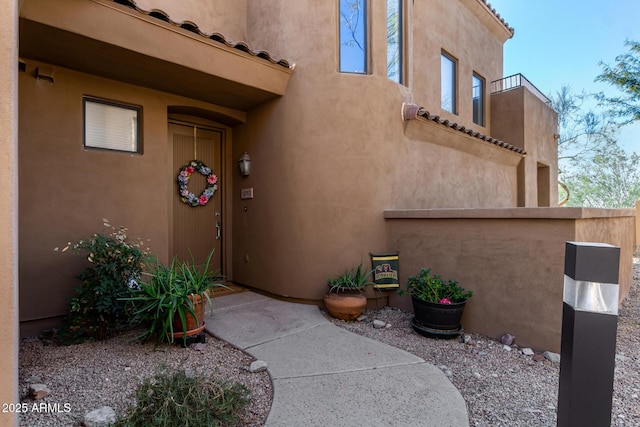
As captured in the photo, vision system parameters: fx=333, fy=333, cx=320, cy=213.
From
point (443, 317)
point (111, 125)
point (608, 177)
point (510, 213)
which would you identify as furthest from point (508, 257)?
point (608, 177)

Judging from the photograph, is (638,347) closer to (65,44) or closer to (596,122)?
(65,44)

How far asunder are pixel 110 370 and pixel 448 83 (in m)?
8.64

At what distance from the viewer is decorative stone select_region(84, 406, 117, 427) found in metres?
2.09

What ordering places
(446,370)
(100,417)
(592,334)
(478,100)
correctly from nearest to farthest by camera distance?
(592,334)
(100,417)
(446,370)
(478,100)

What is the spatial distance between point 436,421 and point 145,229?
4.06 metres

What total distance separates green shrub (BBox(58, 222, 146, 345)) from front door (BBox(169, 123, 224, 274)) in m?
1.67

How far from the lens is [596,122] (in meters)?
19.0

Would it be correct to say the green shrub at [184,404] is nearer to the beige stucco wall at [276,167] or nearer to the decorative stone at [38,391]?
the decorative stone at [38,391]

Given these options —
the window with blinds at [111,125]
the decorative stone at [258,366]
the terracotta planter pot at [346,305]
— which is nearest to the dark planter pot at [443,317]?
the terracotta planter pot at [346,305]

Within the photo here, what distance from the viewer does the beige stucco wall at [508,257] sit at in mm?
3375

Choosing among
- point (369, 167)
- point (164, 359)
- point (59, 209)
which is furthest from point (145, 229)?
point (369, 167)

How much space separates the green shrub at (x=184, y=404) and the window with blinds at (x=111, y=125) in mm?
3388

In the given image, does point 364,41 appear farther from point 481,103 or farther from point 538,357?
point 481,103

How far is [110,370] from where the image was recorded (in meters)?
2.87
